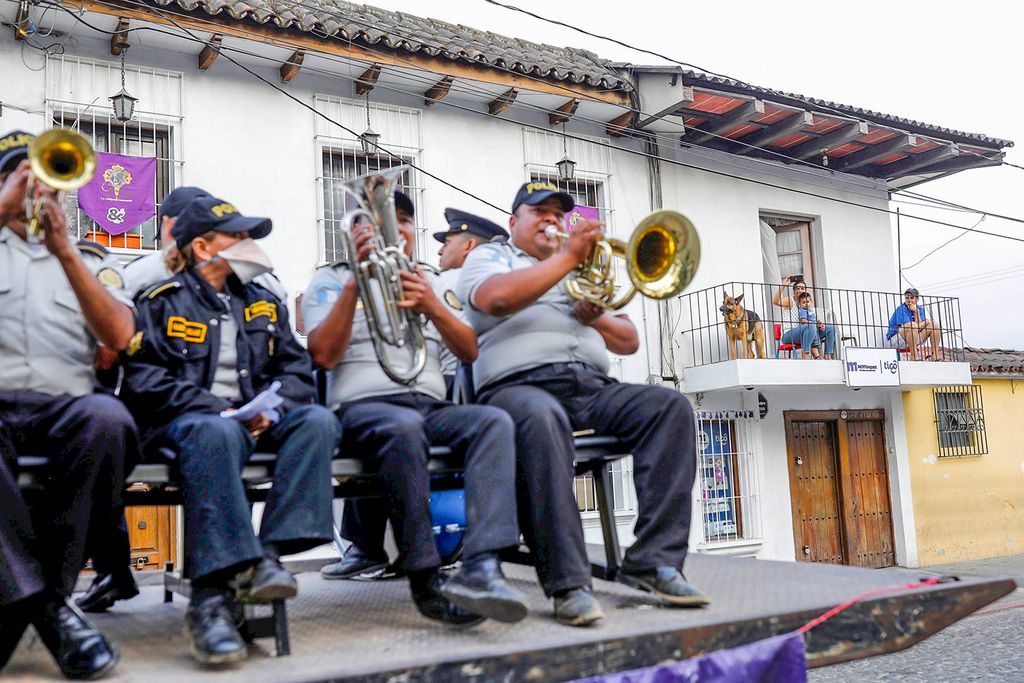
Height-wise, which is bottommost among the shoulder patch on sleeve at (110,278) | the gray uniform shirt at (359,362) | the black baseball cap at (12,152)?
the gray uniform shirt at (359,362)

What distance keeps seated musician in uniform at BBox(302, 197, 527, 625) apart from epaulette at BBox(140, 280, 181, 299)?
0.48m

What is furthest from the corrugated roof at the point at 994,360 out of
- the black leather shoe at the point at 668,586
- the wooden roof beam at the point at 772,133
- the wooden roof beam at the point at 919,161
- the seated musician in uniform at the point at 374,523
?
the black leather shoe at the point at 668,586

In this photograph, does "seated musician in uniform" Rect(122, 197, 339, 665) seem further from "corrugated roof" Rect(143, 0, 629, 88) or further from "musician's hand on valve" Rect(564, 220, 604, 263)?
"corrugated roof" Rect(143, 0, 629, 88)

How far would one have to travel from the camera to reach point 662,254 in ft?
11.6

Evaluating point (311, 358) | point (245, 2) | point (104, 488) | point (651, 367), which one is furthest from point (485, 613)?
point (651, 367)

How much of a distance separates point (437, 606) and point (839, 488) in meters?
12.3

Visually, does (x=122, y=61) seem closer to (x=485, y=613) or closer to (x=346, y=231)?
(x=346, y=231)

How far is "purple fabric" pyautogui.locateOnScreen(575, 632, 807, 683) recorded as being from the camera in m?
2.24

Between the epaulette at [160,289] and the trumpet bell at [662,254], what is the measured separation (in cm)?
152

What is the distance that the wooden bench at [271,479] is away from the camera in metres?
2.34

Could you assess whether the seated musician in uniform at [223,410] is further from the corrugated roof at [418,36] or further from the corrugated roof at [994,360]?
the corrugated roof at [994,360]

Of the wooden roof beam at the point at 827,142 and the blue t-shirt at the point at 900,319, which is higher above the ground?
the wooden roof beam at the point at 827,142

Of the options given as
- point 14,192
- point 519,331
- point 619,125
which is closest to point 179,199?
point 14,192

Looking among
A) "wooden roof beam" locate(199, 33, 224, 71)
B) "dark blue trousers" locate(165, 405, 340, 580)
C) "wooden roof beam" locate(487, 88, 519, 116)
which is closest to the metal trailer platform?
"dark blue trousers" locate(165, 405, 340, 580)
